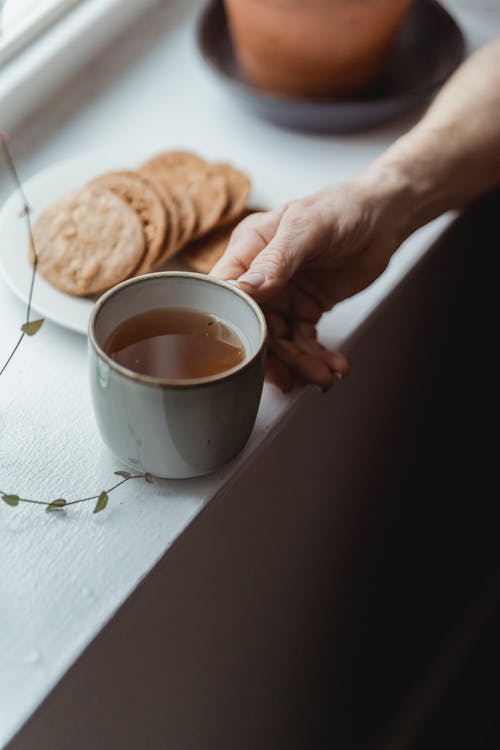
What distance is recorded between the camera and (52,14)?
3.34 ft

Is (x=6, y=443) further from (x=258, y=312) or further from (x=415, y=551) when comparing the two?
(x=415, y=551)

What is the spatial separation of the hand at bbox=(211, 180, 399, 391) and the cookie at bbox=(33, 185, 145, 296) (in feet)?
0.32

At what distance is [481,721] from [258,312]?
880 mm

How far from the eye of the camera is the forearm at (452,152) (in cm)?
86

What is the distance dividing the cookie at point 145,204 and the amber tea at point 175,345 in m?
0.16

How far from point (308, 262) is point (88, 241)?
19cm

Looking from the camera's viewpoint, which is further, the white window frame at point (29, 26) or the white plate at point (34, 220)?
the white window frame at point (29, 26)

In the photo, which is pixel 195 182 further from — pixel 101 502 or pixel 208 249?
pixel 101 502

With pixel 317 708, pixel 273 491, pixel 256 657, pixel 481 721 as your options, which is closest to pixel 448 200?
pixel 273 491

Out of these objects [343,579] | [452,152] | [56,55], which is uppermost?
[56,55]

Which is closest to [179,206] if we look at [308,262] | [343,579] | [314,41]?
[308,262]

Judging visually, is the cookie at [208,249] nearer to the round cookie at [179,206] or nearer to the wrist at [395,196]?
the round cookie at [179,206]

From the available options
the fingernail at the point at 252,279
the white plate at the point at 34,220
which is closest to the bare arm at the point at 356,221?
the fingernail at the point at 252,279

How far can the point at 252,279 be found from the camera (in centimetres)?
64
